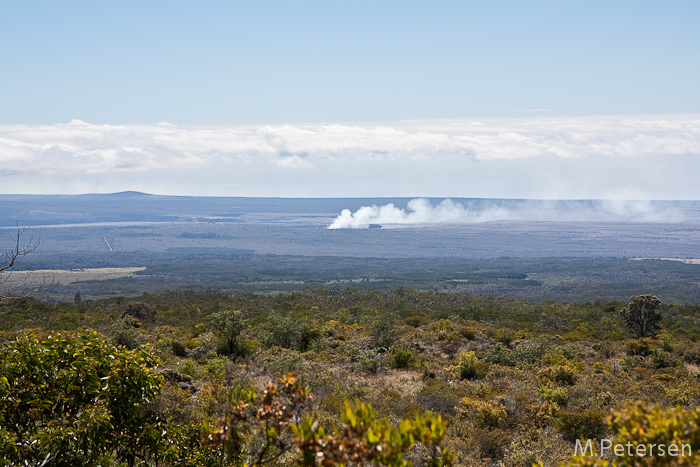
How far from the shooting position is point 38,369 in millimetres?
5355

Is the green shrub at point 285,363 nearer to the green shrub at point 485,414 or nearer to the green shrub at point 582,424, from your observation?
the green shrub at point 485,414

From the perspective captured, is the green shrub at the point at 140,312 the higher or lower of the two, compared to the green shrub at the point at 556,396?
lower

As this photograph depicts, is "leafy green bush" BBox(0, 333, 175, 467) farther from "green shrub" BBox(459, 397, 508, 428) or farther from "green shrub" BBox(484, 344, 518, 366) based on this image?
"green shrub" BBox(484, 344, 518, 366)

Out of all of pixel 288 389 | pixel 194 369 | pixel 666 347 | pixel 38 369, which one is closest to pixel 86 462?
pixel 38 369

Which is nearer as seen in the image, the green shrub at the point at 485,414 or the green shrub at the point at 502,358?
the green shrub at the point at 485,414

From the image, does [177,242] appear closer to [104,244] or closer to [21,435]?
[104,244]

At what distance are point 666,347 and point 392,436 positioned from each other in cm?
1924

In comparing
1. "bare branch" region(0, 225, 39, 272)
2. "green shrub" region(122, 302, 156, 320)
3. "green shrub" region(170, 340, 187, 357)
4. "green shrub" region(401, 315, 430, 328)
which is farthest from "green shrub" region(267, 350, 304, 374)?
"green shrub" region(122, 302, 156, 320)

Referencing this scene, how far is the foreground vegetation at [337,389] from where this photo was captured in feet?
11.3

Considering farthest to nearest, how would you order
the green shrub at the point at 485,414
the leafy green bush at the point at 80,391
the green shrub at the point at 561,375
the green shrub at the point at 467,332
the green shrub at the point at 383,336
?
the green shrub at the point at 467,332, the green shrub at the point at 383,336, the green shrub at the point at 561,375, the green shrub at the point at 485,414, the leafy green bush at the point at 80,391

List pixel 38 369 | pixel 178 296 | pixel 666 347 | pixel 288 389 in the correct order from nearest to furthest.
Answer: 1. pixel 288 389
2. pixel 38 369
3. pixel 666 347
4. pixel 178 296

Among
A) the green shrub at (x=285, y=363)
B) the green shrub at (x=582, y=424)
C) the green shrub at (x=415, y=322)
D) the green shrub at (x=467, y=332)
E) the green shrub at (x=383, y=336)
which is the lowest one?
the green shrub at (x=415, y=322)

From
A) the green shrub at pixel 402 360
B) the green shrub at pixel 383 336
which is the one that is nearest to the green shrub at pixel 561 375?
the green shrub at pixel 402 360

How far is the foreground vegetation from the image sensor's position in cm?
345
